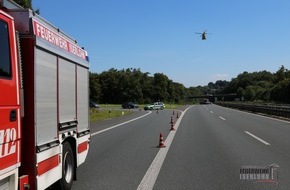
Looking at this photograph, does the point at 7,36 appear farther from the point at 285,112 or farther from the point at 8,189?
the point at 285,112

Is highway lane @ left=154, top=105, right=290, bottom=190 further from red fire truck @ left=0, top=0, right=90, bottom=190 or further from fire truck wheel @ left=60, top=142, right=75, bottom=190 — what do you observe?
red fire truck @ left=0, top=0, right=90, bottom=190

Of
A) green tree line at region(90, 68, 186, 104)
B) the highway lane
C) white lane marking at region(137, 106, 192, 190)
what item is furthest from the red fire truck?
green tree line at region(90, 68, 186, 104)

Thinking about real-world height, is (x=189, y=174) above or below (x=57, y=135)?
below

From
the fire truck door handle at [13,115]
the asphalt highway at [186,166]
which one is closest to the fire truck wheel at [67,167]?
the asphalt highway at [186,166]

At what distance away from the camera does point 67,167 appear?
25.7 feet

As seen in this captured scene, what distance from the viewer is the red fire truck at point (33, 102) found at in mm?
5160

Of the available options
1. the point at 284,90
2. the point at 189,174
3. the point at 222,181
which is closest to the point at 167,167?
the point at 189,174

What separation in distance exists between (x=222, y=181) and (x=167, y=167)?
2048 millimetres

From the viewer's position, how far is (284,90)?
375ft

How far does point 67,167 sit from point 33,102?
2.41 m

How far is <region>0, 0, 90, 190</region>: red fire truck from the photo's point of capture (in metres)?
5.16

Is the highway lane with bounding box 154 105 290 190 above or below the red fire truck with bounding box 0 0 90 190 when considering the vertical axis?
below

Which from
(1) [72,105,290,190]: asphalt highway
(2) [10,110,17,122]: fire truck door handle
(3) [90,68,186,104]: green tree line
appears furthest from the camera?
(3) [90,68,186,104]: green tree line

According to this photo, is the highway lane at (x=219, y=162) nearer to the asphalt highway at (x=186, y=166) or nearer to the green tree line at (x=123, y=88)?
the asphalt highway at (x=186, y=166)
